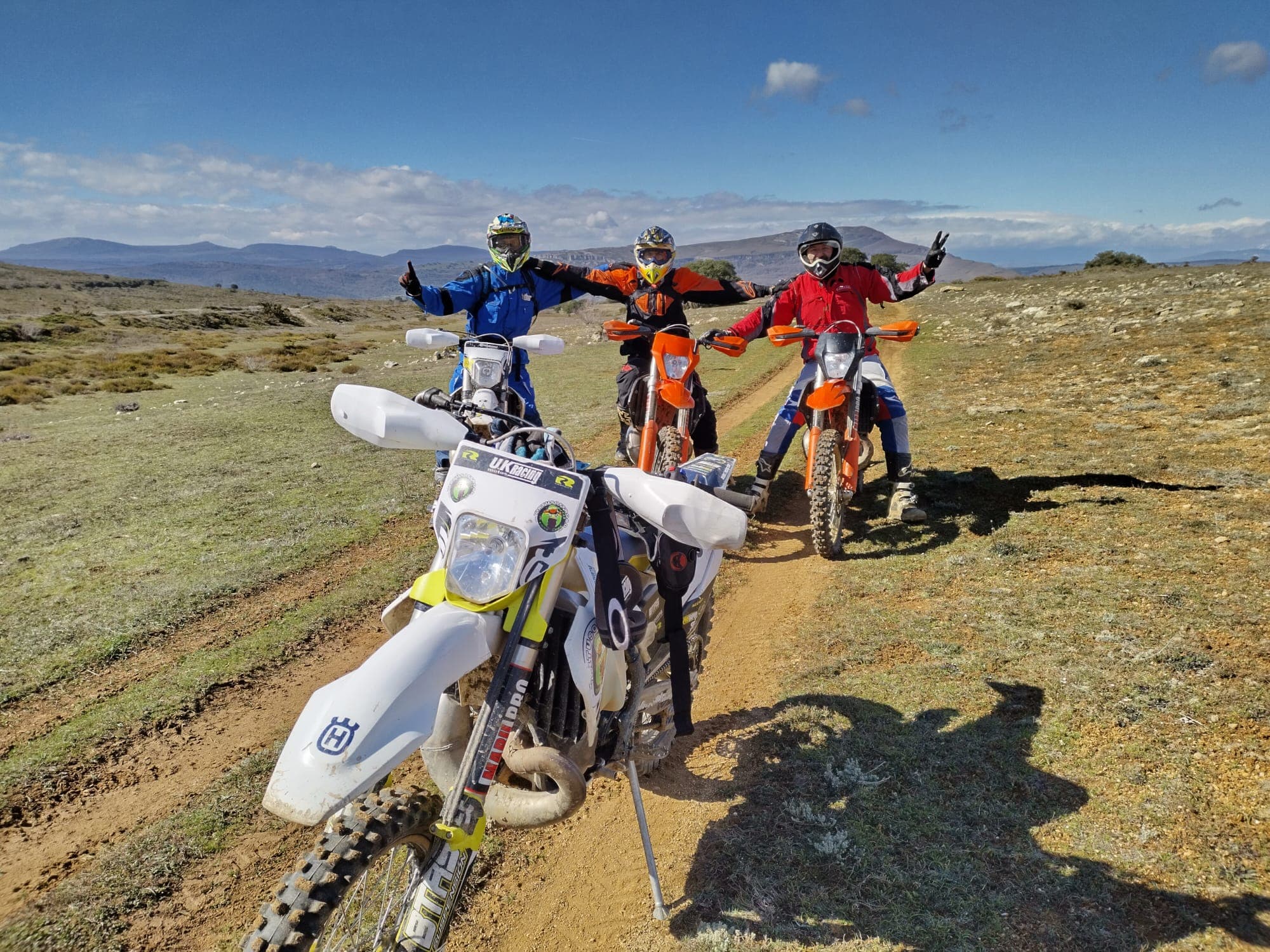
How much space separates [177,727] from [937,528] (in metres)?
7.12

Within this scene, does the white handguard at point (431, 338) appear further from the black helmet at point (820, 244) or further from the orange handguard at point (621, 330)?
the black helmet at point (820, 244)

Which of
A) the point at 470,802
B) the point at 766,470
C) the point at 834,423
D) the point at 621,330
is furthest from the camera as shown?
the point at 621,330

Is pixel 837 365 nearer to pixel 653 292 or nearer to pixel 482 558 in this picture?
pixel 653 292

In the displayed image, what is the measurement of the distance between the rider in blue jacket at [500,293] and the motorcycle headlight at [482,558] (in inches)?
185

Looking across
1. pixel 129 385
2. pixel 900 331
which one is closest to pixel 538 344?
pixel 900 331

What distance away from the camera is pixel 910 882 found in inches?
128

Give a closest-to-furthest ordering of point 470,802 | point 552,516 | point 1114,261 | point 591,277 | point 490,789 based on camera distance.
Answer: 1. point 470,802
2. point 552,516
3. point 490,789
4. point 591,277
5. point 1114,261

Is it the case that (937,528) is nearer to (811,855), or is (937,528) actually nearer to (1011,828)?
(1011,828)

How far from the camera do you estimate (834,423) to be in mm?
7066

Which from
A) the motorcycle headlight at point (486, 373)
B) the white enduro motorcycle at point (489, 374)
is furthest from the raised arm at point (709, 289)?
the motorcycle headlight at point (486, 373)

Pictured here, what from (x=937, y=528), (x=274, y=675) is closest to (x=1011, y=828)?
(x=937, y=528)

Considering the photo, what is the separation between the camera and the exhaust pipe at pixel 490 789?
2.54 meters

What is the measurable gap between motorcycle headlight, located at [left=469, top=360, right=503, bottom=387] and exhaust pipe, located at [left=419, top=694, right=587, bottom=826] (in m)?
4.17

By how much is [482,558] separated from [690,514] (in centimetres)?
76
